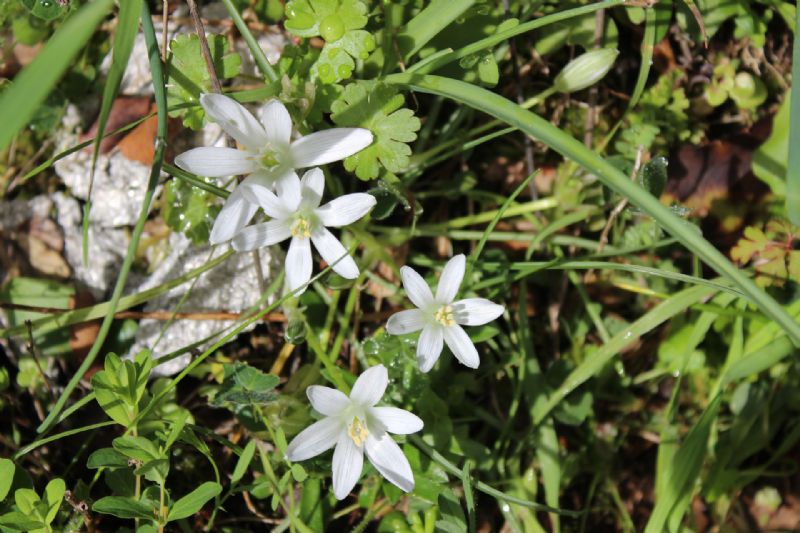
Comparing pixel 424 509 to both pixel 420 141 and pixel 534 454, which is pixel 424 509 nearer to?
pixel 534 454

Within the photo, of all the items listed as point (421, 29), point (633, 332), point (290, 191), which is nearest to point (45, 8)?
point (290, 191)

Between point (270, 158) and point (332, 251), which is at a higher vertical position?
point (270, 158)

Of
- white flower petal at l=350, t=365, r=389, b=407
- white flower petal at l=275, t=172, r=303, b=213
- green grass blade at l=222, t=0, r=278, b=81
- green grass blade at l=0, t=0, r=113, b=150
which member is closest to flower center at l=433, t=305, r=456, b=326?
white flower petal at l=350, t=365, r=389, b=407

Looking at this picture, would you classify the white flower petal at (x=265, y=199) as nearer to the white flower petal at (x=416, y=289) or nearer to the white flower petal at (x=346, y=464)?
the white flower petal at (x=416, y=289)

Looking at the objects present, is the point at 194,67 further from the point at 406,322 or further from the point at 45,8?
the point at 406,322

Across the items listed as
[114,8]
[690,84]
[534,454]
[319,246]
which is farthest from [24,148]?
[690,84]

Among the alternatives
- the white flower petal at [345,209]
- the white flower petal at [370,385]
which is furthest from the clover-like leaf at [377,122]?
the white flower petal at [370,385]
